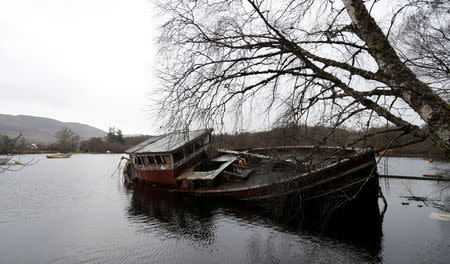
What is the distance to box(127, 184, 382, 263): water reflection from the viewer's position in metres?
9.67

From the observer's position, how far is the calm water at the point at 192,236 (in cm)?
937

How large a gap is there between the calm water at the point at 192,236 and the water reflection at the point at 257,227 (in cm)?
5

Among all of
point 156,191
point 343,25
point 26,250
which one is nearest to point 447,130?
point 343,25

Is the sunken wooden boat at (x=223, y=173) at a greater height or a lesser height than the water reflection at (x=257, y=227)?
greater

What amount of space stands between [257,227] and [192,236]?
3.19m

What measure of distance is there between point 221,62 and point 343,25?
2.08 meters

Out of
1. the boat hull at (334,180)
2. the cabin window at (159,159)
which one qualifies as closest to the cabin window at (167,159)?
the cabin window at (159,159)

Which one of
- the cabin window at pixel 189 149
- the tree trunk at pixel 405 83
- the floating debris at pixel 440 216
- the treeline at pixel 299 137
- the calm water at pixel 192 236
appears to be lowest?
the calm water at pixel 192 236

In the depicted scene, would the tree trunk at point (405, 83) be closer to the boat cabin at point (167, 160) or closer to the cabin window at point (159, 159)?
the boat cabin at point (167, 160)

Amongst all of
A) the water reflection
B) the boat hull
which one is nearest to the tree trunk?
the water reflection

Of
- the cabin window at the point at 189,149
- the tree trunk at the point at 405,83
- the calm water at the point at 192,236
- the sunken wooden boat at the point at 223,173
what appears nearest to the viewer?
the tree trunk at the point at 405,83

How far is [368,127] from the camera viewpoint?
3.65m

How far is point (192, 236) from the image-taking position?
1148 cm

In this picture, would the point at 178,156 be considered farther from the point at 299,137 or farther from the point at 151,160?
the point at 299,137
